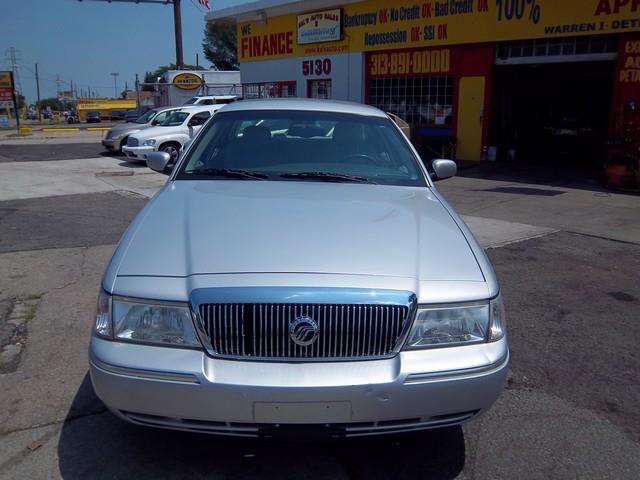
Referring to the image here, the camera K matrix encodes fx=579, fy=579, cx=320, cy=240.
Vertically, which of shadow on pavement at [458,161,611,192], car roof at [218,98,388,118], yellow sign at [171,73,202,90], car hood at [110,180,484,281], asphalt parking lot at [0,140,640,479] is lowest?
asphalt parking lot at [0,140,640,479]

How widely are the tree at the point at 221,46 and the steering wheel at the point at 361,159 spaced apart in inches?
2358

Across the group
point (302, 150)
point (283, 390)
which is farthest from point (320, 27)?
point (283, 390)

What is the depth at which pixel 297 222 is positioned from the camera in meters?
3.01

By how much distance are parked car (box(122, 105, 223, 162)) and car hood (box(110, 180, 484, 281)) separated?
1235 centimetres

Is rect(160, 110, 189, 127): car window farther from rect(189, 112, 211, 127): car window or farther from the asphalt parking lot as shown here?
the asphalt parking lot

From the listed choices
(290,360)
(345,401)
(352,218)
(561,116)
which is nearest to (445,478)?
(345,401)

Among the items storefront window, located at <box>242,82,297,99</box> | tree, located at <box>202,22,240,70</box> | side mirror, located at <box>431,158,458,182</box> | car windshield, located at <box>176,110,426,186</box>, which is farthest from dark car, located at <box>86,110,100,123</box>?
side mirror, located at <box>431,158,458,182</box>

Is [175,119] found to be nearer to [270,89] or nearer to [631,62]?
[270,89]

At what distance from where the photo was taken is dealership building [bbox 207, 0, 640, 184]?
12.9 meters

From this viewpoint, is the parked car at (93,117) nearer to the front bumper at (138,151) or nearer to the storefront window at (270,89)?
the storefront window at (270,89)

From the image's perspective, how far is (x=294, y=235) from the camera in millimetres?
2850

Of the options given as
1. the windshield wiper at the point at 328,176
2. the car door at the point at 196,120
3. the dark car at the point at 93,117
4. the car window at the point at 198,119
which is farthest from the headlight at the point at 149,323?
the dark car at the point at 93,117

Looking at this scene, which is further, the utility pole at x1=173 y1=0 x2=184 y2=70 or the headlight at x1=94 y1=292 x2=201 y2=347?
the utility pole at x1=173 y1=0 x2=184 y2=70

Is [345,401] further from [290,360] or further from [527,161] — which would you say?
[527,161]
